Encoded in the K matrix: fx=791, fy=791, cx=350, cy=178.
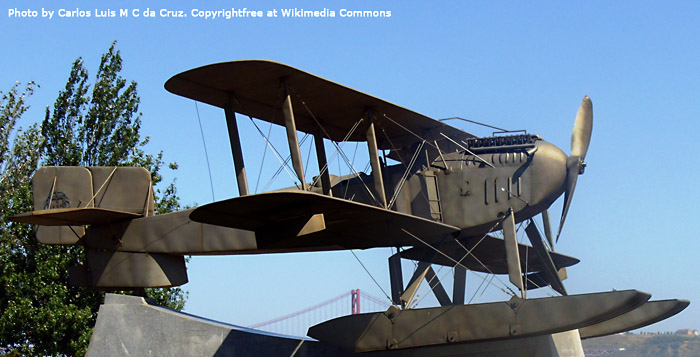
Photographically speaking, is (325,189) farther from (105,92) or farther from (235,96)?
(105,92)

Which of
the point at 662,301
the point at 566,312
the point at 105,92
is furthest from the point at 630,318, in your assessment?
the point at 105,92

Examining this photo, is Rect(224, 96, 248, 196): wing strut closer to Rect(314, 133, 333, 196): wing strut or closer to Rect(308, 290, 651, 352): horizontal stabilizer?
Rect(314, 133, 333, 196): wing strut

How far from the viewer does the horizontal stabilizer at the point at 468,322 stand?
11531 mm

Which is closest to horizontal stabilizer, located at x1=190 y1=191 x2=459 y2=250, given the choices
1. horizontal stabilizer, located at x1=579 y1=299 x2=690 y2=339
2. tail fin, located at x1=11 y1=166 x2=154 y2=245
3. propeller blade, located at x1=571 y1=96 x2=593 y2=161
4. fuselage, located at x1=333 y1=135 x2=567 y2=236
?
fuselage, located at x1=333 y1=135 x2=567 y2=236

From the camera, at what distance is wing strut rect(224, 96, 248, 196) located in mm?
13156

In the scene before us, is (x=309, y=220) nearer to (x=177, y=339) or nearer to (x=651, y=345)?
(x=177, y=339)

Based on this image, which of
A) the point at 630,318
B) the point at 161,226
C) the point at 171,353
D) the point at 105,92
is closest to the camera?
the point at 171,353

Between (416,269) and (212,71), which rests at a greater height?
(212,71)

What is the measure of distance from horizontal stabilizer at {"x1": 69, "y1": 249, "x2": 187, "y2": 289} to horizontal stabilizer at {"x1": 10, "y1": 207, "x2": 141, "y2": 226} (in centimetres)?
72

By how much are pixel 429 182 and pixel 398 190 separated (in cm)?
57

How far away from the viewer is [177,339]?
13188 millimetres

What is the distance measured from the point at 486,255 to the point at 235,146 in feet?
20.4

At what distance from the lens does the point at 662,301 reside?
15383 millimetres

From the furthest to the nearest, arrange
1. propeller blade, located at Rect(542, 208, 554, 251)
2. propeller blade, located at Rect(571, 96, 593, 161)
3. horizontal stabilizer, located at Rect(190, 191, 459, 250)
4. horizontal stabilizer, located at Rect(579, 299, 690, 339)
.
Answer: propeller blade, located at Rect(542, 208, 554, 251) → horizontal stabilizer, located at Rect(579, 299, 690, 339) → propeller blade, located at Rect(571, 96, 593, 161) → horizontal stabilizer, located at Rect(190, 191, 459, 250)
